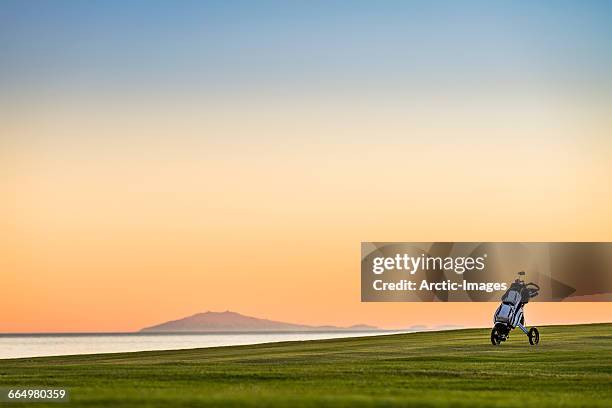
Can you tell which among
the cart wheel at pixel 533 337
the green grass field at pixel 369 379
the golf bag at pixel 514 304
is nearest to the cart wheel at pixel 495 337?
the golf bag at pixel 514 304

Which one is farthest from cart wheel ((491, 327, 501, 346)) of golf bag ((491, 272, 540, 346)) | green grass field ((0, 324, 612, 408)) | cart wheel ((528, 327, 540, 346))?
cart wheel ((528, 327, 540, 346))

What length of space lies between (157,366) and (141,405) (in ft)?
53.1

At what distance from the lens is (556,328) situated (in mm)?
70062

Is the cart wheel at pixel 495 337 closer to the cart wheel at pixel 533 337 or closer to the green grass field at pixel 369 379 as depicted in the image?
the green grass field at pixel 369 379

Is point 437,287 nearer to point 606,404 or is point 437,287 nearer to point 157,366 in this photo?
point 157,366

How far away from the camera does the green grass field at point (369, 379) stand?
85.8 ft

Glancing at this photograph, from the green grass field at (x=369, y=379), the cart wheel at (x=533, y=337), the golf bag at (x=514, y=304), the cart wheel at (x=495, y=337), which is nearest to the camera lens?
the green grass field at (x=369, y=379)

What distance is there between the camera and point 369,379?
1303 inches

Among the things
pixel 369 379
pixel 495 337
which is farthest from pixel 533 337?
pixel 369 379

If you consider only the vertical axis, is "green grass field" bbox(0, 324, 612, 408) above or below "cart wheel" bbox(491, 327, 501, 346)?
below

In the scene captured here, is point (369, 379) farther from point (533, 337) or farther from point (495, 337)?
point (533, 337)

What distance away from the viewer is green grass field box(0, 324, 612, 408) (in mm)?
26141

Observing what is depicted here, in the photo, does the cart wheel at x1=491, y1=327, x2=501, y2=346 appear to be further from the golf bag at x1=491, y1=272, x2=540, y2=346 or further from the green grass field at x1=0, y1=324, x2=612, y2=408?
the green grass field at x1=0, y1=324, x2=612, y2=408

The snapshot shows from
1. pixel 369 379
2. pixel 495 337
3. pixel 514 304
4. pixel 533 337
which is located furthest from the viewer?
pixel 533 337
